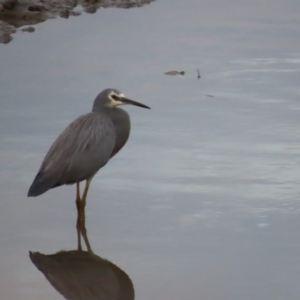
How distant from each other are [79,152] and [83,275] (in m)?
1.41

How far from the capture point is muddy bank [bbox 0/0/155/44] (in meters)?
13.3

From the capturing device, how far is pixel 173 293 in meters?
5.50

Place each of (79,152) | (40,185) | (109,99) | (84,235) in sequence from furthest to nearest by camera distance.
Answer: (109,99) < (79,152) < (40,185) < (84,235)

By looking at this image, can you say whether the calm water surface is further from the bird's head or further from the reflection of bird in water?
the bird's head

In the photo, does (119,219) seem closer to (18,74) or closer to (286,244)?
(286,244)

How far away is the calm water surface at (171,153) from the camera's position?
19.5 ft

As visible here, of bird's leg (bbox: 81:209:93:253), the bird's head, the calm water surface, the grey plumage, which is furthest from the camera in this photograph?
the bird's head

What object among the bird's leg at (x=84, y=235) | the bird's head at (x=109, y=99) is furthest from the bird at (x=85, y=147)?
the bird's leg at (x=84, y=235)

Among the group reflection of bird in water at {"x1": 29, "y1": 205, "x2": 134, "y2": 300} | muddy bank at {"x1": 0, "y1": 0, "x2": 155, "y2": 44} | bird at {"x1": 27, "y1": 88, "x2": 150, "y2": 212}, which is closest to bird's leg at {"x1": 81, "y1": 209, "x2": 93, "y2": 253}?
reflection of bird in water at {"x1": 29, "y1": 205, "x2": 134, "y2": 300}

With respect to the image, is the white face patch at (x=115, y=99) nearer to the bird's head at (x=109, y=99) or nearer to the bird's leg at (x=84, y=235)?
the bird's head at (x=109, y=99)

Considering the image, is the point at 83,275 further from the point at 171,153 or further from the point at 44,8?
the point at 44,8

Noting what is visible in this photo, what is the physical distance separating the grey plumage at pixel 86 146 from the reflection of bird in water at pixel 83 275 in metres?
0.65

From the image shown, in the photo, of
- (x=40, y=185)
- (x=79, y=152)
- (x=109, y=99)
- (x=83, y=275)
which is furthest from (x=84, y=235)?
(x=109, y=99)

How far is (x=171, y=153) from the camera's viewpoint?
8039mm
